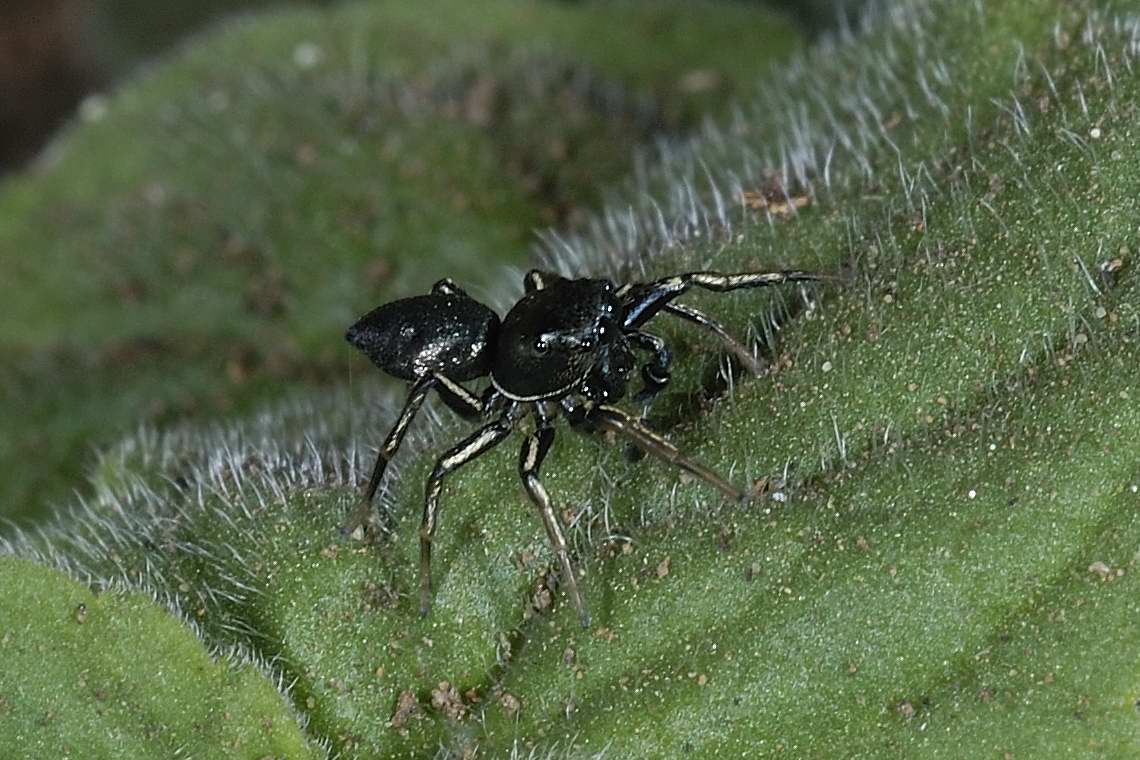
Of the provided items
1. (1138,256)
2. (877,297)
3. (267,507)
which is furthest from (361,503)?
(1138,256)

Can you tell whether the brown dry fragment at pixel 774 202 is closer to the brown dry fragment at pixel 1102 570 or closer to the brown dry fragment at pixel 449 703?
the brown dry fragment at pixel 1102 570

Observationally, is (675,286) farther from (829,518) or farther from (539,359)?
(829,518)

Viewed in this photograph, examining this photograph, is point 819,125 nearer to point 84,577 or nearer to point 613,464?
point 613,464

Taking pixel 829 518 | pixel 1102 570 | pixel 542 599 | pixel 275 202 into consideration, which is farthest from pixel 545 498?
pixel 275 202

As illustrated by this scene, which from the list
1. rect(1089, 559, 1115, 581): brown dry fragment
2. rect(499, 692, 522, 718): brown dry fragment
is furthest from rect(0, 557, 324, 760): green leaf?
rect(1089, 559, 1115, 581): brown dry fragment

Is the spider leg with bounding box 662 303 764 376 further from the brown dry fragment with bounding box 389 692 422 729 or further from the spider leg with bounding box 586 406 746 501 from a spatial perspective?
the brown dry fragment with bounding box 389 692 422 729

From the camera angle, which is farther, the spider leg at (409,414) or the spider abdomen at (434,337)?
the spider abdomen at (434,337)

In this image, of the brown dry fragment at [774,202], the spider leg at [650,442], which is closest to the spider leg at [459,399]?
the spider leg at [650,442]
